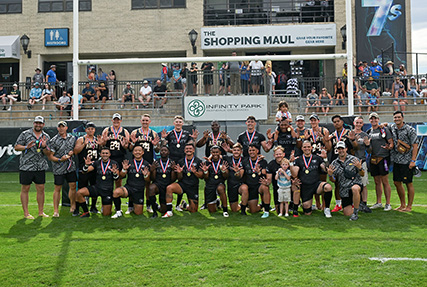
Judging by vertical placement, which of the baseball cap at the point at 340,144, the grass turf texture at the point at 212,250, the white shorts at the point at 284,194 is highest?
the baseball cap at the point at 340,144

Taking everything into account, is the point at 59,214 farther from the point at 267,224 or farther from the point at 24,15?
the point at 24,15

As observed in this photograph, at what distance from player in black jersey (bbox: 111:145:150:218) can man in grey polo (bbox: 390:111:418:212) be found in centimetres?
464

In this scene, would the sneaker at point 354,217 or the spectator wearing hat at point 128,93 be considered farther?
the spectator wearing hat at point 128,93

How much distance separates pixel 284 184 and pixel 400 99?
36.1 ft

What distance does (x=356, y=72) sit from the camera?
20.4m

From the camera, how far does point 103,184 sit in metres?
8.29

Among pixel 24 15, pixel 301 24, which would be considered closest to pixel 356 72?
pixel 301 24

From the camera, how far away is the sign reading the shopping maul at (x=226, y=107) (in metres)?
15.9

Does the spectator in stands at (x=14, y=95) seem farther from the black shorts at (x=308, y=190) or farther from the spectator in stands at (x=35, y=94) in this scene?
the black shorts at (x=308, y=190)

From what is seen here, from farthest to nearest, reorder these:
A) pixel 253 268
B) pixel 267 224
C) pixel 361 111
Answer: pixel 361 111, pixel 267 224, pixel 253 268

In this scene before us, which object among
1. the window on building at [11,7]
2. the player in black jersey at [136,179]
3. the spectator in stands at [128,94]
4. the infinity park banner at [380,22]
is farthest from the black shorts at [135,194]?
the window on building at [11,7]

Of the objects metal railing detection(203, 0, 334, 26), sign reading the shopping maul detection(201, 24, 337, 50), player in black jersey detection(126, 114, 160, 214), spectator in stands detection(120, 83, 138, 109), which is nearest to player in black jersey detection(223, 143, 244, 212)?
player in black jersey detection(126, 114, 160, 214)

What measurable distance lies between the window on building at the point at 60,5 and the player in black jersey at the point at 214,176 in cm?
1655

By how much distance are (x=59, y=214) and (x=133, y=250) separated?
302 centimetres
